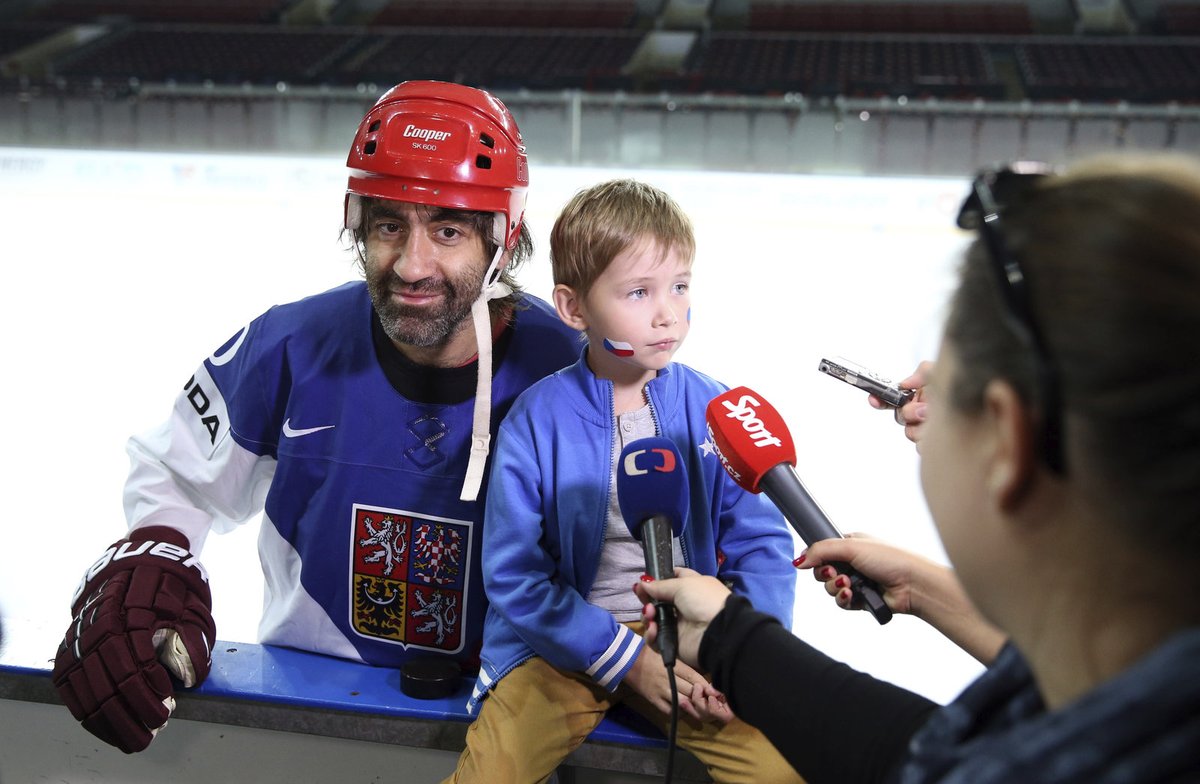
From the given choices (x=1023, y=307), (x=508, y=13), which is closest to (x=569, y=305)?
(x=1023, y=307)

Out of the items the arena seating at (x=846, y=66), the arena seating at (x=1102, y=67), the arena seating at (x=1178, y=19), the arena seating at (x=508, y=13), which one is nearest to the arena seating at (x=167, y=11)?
the arena seating at (x=508, y=13)

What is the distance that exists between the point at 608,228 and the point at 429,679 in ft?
2.21

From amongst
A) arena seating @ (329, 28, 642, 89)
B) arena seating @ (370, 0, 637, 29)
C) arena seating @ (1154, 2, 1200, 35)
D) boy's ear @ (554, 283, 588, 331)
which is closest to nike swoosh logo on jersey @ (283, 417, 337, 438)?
boy's ear @ (554, 283, 588, 331)

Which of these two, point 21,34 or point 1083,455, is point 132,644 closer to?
point 1083,455

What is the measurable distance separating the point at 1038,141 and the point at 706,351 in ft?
24.6

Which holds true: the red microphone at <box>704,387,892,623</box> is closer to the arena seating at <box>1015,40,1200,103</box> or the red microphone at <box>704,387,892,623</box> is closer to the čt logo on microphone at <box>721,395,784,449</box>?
the čt logo on microphone at <box>721,395,784,449</box>

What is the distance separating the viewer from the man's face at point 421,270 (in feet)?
5.02

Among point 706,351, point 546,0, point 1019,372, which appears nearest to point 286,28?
point 546,0

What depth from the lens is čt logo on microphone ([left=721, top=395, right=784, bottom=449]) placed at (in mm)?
1112

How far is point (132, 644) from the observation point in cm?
140

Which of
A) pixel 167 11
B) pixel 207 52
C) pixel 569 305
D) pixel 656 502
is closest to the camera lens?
pixel 656 502

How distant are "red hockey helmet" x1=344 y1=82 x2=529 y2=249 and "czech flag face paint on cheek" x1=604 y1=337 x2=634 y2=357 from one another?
11.7 inches

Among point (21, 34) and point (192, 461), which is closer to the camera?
point (192, 461)

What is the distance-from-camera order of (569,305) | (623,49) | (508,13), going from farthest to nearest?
1. (508,13)
2. (623,49)
3. (569,305)
